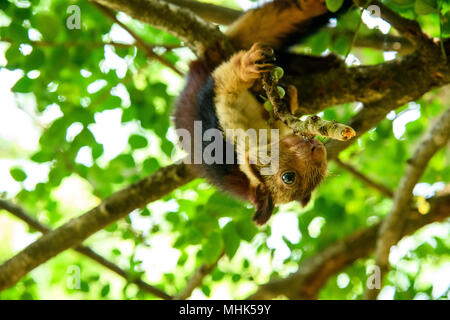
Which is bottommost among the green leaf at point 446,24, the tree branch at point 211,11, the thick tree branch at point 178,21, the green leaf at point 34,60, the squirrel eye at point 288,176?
the squirrel eye at point 288,176

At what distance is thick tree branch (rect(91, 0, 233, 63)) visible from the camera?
3.69m

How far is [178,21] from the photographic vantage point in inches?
148

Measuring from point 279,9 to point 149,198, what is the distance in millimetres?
1704

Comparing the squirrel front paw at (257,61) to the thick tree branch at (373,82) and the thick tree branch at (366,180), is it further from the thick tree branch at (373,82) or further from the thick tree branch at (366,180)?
the thick tree branch at (366,180)

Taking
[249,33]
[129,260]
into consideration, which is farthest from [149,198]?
[249,33]

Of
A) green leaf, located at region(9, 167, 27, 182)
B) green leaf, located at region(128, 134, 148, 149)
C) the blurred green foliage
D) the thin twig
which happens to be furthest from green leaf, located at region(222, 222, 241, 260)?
green leaf, located at region(9, 167, 27, 182)

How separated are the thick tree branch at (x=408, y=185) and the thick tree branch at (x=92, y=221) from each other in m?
1.61

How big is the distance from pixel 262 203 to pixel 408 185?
1.33 meters

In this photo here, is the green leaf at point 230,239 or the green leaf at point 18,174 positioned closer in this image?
the green leaf at point 230,239

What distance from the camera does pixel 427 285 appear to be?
14.8ft

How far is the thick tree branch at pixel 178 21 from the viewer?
145 inches

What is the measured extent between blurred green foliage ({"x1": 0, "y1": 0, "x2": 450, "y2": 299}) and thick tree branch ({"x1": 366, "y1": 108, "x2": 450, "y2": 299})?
44 centimetres

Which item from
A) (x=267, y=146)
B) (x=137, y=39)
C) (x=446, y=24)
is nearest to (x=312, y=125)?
(x=267, y=146)

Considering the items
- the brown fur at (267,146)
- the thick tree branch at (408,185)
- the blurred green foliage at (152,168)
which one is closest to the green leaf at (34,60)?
the blurred green foliage at (152,168)
